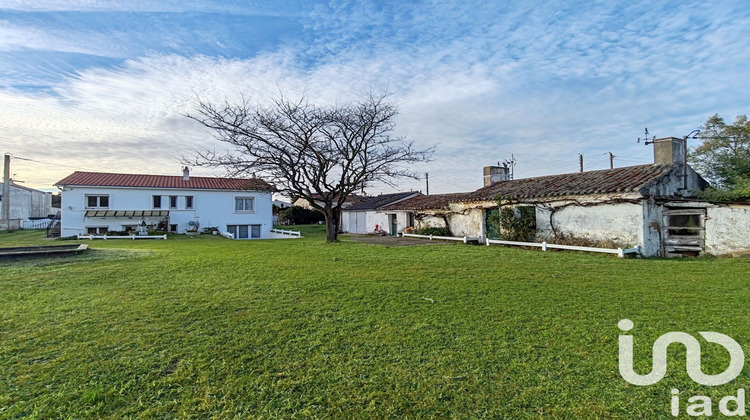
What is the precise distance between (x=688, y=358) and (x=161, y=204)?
1173 inches

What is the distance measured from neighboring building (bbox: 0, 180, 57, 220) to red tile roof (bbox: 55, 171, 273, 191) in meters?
16.3

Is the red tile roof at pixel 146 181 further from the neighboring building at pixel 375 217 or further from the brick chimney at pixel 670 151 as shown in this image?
the brick chimney at pixel 670 151

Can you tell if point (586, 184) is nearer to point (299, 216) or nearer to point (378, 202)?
point (378, 202)

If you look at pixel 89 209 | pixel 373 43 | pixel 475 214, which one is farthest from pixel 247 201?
pixel 373 43

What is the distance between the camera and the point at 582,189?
1435 cm

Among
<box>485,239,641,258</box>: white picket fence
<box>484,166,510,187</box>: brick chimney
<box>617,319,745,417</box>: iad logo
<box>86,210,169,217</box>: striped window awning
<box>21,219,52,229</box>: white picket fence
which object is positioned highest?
<box>484,166,510,187</box>: brick chimney

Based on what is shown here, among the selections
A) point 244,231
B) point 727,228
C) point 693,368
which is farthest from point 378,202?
point 693,368

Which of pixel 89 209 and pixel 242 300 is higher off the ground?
pixel 89 209

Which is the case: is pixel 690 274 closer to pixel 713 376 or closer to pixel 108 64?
pixel 713 376

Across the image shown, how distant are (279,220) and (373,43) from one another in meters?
32.1

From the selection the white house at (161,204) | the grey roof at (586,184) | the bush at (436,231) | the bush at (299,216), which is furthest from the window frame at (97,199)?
the grey roof at (586,184)

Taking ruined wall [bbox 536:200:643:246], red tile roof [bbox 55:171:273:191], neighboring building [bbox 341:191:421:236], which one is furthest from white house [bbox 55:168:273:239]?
ruined wall [bbox 536:200:643:246]

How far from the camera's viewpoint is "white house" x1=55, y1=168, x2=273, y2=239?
24562 millimetres

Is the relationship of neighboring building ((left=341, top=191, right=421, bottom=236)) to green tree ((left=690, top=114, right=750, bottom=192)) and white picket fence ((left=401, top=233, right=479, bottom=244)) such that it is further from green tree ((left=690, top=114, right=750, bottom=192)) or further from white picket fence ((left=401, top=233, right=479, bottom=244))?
green tree ((left=690, top=114, right=750, bottom=192))
